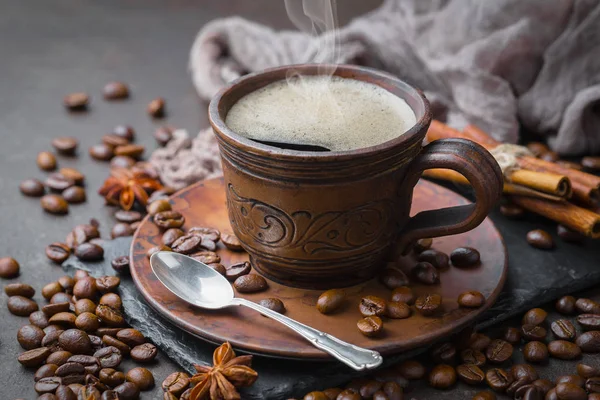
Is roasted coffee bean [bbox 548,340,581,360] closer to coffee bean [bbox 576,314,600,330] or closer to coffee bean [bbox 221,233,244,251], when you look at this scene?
coffee bean [bbox 576,314,600,330]

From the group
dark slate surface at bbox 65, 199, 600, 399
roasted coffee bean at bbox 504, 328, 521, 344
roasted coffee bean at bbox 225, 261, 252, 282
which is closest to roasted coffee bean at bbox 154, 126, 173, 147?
dark slate surface at bbox 65, 199, 600, 399

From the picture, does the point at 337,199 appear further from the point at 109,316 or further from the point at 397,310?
the point at 109,316

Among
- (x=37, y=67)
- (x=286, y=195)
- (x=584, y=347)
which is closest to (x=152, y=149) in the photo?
(x=37, y=67)

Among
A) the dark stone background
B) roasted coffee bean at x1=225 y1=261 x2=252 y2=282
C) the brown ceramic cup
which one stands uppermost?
the brown ceramic cup

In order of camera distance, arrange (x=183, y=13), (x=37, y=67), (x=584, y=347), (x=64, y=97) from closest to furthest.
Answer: (x=584, y=347) < (x=64, y=97) < (x=37, y=67) < (x=183, y=13)

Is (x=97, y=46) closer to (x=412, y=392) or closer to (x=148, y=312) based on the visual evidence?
(x=148, y=312)

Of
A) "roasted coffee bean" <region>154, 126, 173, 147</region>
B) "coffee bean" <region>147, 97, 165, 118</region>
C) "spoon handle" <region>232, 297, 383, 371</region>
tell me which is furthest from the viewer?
"coffee bean" <region>147, 97, 165, 118</region>

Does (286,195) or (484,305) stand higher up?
(286,195)
